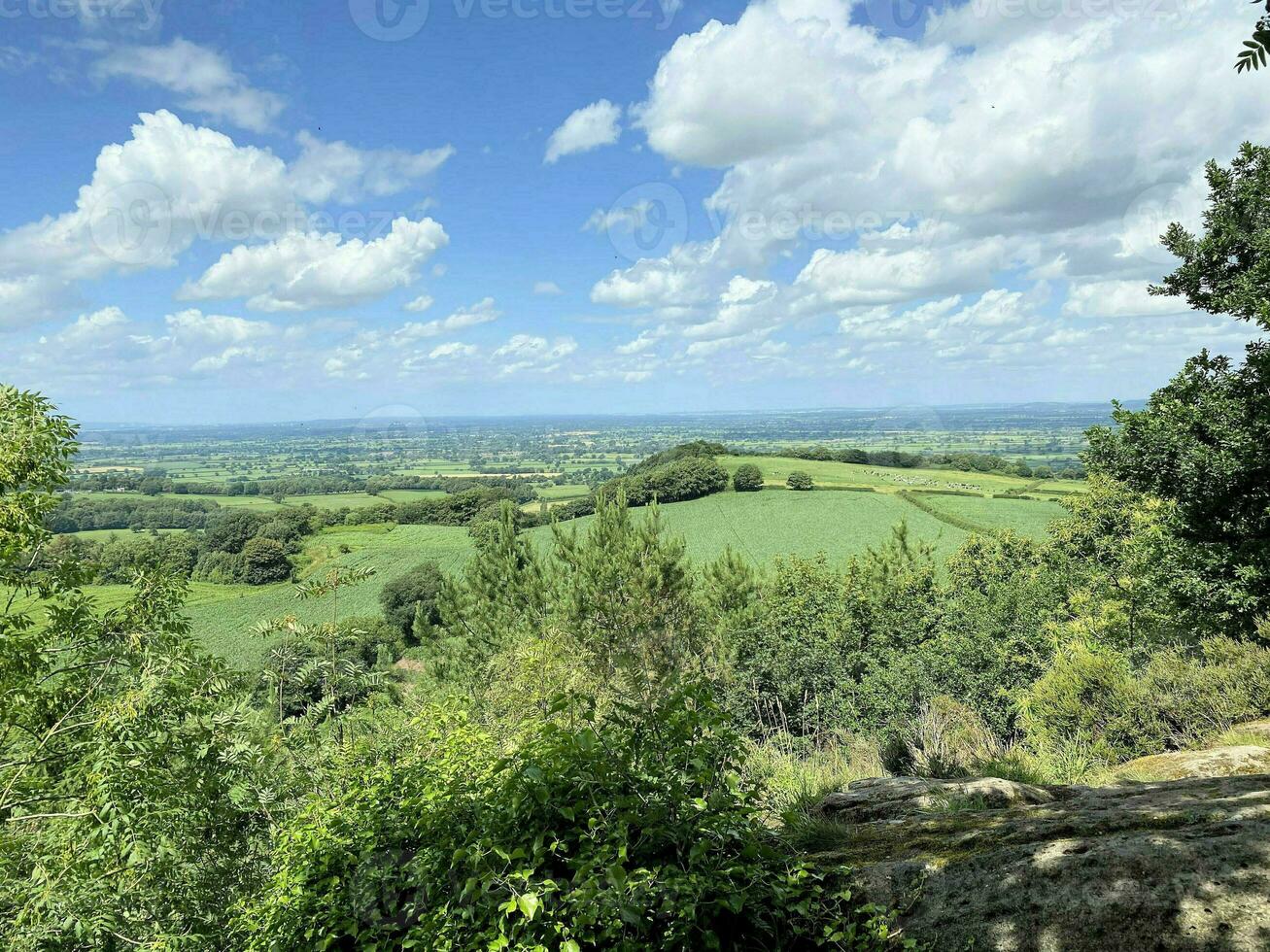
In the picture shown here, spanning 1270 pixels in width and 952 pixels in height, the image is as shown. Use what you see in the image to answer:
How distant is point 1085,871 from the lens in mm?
2814

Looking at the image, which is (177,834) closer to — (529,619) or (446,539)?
(529,619)

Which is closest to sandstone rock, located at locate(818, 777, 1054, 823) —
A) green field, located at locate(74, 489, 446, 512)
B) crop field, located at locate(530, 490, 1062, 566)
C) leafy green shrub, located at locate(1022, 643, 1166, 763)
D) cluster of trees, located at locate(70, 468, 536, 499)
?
leafy green shrub, located at locate(1022, 643, 1166, 763)

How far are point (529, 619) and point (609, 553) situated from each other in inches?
156

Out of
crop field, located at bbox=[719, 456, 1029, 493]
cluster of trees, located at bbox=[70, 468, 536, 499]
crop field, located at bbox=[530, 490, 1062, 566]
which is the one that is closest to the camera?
crop field, located at bbox=[530, 490, 1062, 566]

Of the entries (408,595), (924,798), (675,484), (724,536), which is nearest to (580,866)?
(924,798)

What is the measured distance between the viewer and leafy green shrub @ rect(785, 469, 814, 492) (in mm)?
69312

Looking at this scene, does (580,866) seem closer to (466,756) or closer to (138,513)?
(466,756)

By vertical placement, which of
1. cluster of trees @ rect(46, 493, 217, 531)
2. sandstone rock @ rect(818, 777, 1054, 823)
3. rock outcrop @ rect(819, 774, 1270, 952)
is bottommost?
cluster of trees @ rect(46, 493, 217, 531)

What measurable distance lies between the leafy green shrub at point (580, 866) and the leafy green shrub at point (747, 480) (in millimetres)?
68266

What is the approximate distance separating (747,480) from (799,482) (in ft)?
18.7

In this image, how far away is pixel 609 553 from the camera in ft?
82.1

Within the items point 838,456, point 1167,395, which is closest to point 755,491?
point 838,456

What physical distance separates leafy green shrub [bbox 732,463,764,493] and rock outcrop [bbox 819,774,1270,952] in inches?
2660

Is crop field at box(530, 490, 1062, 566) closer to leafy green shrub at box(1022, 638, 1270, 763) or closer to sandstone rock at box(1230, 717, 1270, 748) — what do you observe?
leafy green shrub at box(1022, 638, 1270, 763)
